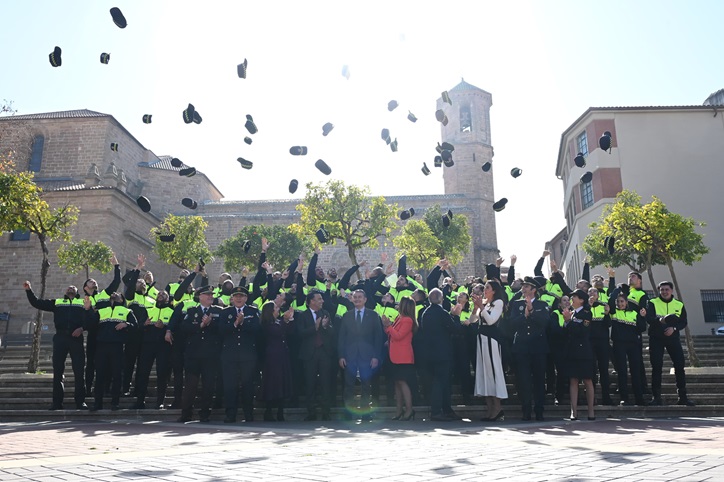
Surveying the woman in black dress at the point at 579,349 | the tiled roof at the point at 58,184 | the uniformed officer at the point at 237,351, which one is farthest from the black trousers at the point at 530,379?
the tiled roof at the point at 58,184

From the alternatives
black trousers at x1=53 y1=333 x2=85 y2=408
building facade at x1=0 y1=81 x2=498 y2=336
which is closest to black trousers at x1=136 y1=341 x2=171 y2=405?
black trousers at x1=53 y1=333 x2=85 y2=408

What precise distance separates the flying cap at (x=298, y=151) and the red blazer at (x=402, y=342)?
8.56 meters

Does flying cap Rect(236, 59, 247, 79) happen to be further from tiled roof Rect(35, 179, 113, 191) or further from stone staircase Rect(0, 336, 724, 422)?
tiled roof Rect(35, 179, 113, 191)

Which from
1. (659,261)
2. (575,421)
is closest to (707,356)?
(659,261)

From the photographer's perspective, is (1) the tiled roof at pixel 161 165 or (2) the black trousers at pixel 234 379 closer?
(2) the black trousers at pixel 234 379

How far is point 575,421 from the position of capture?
881 cm

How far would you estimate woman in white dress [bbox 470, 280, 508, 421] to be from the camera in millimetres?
8891

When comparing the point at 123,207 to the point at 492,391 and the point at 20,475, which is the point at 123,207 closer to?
the point at 492,391

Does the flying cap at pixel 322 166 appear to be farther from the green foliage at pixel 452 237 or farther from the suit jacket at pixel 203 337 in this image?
the green foliage at pixel 452 237

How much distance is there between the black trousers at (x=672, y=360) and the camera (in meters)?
9.98

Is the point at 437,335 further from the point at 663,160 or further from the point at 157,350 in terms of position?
the point at 663,160

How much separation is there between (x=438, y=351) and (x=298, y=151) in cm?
925

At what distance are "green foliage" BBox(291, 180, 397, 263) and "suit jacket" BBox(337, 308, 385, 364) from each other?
18473 mm

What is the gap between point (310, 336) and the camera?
9.50 meters
